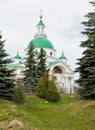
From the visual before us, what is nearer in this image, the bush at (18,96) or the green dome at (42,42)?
the bush at (18,96)

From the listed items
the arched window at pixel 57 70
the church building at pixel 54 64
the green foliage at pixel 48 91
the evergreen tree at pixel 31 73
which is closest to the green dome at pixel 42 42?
the church building at pixel 54 64

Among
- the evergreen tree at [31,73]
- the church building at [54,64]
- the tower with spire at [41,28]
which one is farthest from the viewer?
the tower with spire at [41,28]

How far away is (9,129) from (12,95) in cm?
1486

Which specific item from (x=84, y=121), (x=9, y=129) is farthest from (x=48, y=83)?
(x=9, y=129)

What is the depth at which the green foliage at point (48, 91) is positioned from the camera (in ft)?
121

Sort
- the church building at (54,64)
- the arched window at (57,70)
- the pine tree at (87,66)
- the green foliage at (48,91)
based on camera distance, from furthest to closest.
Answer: the arched window at (57,70) → the church building at (54,64) → the green foliage at (48,91) → the pine tree at (87,66)

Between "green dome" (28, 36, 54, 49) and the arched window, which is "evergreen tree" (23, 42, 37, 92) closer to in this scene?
"green dome" (28, 36, 54, 49)

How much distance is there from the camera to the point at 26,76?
43.2m

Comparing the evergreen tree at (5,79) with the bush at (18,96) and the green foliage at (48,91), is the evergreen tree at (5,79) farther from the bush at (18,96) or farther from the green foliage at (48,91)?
the green foliage at (48,91)

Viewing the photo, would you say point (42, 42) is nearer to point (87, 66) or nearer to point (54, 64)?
point (54, 64)

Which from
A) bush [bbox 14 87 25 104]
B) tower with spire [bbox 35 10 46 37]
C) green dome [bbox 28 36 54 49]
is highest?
tower with spire [bbox 35 10 46 37]

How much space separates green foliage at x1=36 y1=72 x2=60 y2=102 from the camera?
36750 mm

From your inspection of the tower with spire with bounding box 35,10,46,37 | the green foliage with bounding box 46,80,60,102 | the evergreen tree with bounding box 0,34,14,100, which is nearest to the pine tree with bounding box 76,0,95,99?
the evergreen tree with bounding box 0,34,14,100

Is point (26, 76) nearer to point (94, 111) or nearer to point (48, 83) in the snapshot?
point (48, 83)
